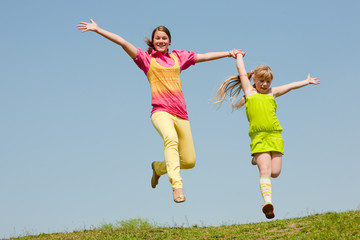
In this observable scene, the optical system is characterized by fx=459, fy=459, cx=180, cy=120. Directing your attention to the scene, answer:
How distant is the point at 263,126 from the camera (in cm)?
874

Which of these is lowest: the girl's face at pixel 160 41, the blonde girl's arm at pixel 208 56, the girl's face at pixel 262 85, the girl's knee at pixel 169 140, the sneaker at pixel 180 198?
the sneaker at pixel 180 198

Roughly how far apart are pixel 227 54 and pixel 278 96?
1.49 metres

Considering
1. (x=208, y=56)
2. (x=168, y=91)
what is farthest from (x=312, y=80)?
(x=168, y=91)

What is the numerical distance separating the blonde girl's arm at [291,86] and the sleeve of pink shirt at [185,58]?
6.33 feet

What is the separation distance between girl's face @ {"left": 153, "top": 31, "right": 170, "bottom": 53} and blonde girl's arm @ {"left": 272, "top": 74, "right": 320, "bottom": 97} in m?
2.47

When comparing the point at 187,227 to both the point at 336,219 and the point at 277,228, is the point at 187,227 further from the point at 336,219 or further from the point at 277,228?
the point at 336,219

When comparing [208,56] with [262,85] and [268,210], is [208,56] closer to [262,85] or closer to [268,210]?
[262,85]

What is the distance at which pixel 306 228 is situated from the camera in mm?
11320

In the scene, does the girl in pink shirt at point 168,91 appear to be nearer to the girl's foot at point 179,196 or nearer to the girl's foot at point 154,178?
the girl's foot at point 179,196

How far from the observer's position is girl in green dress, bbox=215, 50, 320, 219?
28.2 feet

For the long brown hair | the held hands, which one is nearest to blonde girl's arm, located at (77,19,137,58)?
the long brown hair

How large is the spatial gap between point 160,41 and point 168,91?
114cm

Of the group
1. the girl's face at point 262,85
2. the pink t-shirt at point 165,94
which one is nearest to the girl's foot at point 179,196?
the pink t-shirt at point 165,94

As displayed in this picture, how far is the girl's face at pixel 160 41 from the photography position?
9.72m
